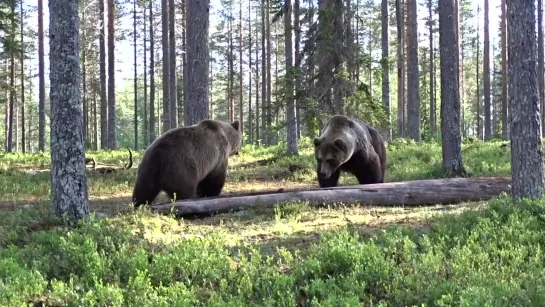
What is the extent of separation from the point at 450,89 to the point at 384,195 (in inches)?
154

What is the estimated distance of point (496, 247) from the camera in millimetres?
5898

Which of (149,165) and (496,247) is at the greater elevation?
(149,165)

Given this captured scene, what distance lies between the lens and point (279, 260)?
230 inches

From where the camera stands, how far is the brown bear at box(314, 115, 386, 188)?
1088cm

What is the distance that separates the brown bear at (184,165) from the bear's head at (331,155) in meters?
1.98

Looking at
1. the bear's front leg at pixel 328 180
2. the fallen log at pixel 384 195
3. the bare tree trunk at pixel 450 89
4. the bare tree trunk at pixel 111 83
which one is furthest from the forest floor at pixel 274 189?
the bare tree trunk at pixel 111 83

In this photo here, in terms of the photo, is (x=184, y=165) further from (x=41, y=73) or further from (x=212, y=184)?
(x=41, y=73)

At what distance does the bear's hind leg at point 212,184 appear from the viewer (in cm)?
1046

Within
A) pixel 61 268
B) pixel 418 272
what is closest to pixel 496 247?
pixel 418 272

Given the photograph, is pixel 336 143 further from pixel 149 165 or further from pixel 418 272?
pixel 418 272

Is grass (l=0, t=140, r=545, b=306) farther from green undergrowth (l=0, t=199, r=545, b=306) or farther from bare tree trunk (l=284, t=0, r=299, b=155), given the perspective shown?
bare tree trunk (l=284, t=0, r=299, b=155)

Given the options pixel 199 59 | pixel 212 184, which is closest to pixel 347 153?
pixel 212 184

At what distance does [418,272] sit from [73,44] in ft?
17.4

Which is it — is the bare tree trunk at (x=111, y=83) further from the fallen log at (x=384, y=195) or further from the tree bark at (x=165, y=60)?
the fallen log at (x=384, y=195)
